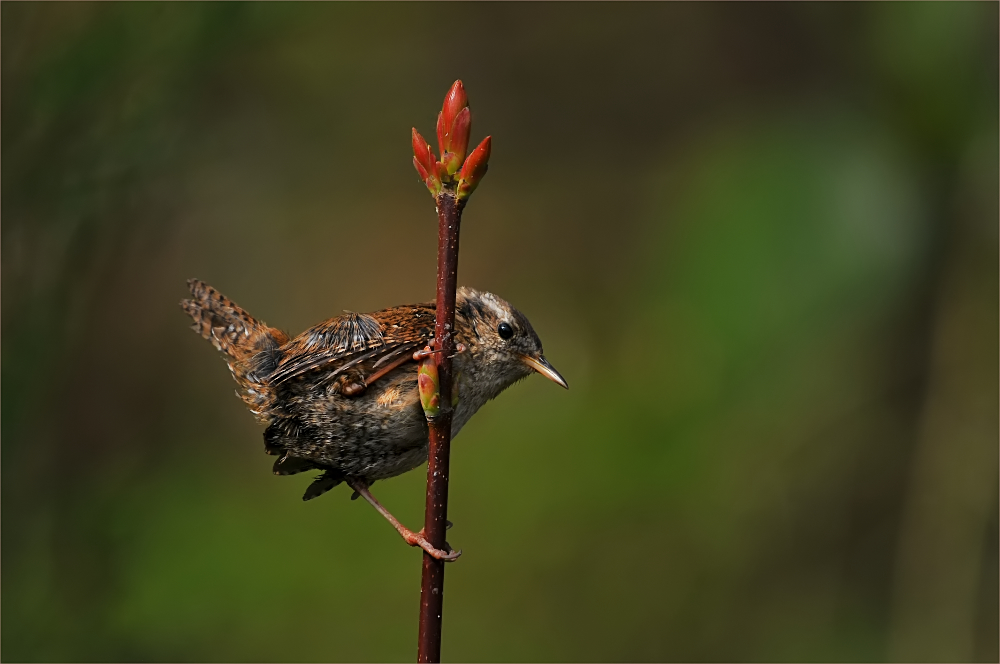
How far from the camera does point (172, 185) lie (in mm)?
4742

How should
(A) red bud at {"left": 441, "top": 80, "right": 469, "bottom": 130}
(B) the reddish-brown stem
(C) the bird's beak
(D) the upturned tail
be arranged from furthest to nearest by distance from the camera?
(C) the bird's beak, (D) the upturned tail, (B) the reddish-brown stem, (A) red bud at {"left": 441, "top": 80, "right": 469, "bottom": 130}

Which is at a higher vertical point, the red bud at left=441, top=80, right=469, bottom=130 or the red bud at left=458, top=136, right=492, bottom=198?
the red bud at left=441, top=80, right=469, bottom=130

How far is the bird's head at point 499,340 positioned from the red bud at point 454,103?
118cm

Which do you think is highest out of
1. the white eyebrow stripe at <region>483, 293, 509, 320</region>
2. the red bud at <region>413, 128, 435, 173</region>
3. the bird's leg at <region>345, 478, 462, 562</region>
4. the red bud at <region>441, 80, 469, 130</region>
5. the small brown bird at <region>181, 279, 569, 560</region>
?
the red bud at <region>441, 80, 469, 130</region>

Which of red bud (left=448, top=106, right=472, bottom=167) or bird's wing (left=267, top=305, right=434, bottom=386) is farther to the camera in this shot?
bird's wing (left=267, top=305, right=434, bottom=386)

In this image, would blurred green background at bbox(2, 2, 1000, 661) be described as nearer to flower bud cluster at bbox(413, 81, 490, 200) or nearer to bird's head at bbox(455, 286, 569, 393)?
bird's head at bbox(455, 286, 569, 393)

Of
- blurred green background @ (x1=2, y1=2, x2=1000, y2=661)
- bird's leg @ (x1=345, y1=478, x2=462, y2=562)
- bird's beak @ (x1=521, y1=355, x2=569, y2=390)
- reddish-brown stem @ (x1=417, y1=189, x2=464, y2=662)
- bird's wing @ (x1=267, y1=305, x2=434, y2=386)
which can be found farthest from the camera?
blurred green background @ (x1=2, y1=2, x2=1000, y2=661)

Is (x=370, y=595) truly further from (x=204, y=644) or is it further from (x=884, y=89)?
(x=884, y=89)

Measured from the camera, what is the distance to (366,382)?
2654mm

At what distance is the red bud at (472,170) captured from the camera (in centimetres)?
179

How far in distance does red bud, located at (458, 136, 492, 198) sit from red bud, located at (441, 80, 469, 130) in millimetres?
74

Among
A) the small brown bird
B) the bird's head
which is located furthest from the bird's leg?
the bird's head

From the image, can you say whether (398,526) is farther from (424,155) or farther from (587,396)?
(587,396)

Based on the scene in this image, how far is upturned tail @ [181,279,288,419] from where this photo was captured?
281 centimetres
